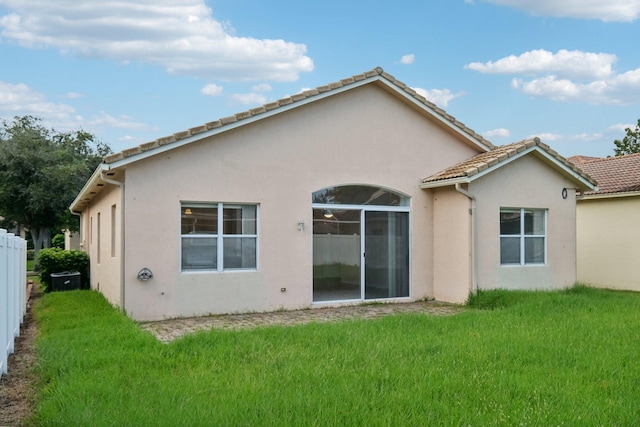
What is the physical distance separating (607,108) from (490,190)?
14.0 meters

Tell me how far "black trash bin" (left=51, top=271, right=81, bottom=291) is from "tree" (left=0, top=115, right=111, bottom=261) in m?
12.2

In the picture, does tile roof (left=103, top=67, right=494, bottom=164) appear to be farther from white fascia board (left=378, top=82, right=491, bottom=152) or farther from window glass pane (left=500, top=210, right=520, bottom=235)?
window glass pane (left=500, top=210, right=520, bottom=235)

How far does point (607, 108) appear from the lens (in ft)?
81.1

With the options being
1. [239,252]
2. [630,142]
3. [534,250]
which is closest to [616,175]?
[534,250]

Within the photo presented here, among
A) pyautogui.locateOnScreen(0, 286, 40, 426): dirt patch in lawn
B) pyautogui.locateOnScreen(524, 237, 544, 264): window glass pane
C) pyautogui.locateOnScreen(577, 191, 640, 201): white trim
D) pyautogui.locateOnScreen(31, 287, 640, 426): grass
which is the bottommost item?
pyautogui.locateOnScreen(0, 286, 40, 426): dirt patch in lawn

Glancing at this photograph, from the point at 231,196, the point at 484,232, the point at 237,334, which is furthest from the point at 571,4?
the point at 237,334

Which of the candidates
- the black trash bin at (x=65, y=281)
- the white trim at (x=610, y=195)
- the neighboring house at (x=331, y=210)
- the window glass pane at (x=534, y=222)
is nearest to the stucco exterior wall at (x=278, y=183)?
the neighboring house at (x=331, y=210)

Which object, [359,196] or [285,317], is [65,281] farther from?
[359,196]

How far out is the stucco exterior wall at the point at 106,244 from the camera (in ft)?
40.5

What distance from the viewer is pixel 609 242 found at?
18.5 metres

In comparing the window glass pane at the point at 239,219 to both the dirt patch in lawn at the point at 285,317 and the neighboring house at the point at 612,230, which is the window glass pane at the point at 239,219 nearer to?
the dirt patch in lawn at the point at 285,317

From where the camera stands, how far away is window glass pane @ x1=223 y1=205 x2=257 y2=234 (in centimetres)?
1246

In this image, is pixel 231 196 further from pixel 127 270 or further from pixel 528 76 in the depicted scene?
pixel 528 76

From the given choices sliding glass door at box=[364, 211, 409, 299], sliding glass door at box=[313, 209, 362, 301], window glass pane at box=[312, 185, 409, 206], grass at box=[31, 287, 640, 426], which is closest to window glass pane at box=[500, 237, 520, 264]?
sliding glass door at box=[364, 211, 409, 299]
